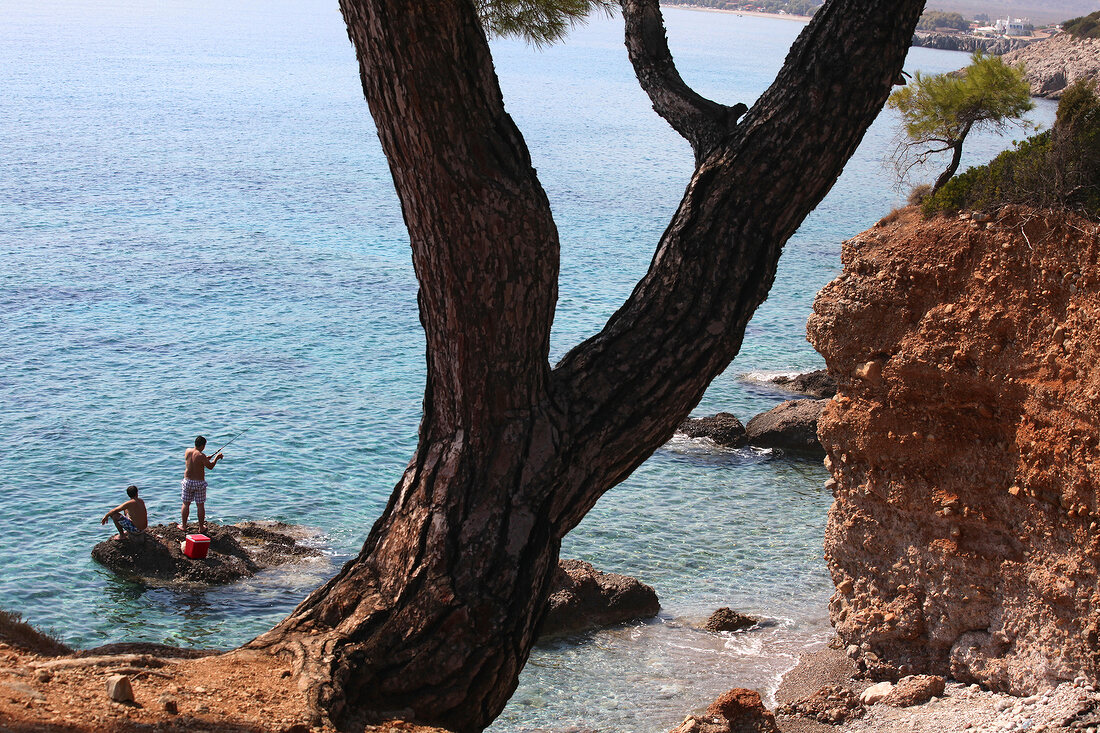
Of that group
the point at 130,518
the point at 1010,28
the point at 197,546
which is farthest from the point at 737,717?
the point at 1010,28

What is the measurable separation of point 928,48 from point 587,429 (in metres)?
132

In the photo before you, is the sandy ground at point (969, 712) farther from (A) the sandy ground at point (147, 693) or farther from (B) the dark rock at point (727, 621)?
(A) the sandy ground at point (147, 693)

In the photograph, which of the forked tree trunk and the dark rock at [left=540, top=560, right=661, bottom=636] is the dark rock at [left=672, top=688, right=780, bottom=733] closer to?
the dark rock at [left=540, top=560, right=661, bottom=636]

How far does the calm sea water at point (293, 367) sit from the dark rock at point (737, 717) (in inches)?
88.8

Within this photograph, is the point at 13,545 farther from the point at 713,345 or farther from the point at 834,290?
the point at 713,345

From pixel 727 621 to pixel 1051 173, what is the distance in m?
6.83

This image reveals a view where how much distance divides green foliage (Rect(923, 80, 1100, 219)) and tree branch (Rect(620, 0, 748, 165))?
4941mm

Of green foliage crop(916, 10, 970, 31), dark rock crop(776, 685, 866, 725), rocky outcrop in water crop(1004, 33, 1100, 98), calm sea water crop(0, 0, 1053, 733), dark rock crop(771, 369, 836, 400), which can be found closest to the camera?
dark rock crop(776, 685, 866, 725)

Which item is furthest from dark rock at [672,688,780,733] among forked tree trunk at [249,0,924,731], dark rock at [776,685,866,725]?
forked tree trunk at [249,0,924,731]

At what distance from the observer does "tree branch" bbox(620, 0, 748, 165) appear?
448cm

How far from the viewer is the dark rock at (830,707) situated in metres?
9.38

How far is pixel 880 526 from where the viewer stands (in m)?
9.80

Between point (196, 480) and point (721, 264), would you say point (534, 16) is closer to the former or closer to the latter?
point (721, 264)

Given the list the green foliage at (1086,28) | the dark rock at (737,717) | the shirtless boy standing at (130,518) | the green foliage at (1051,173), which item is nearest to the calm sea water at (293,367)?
the shirtless boy standing at (130,518)
